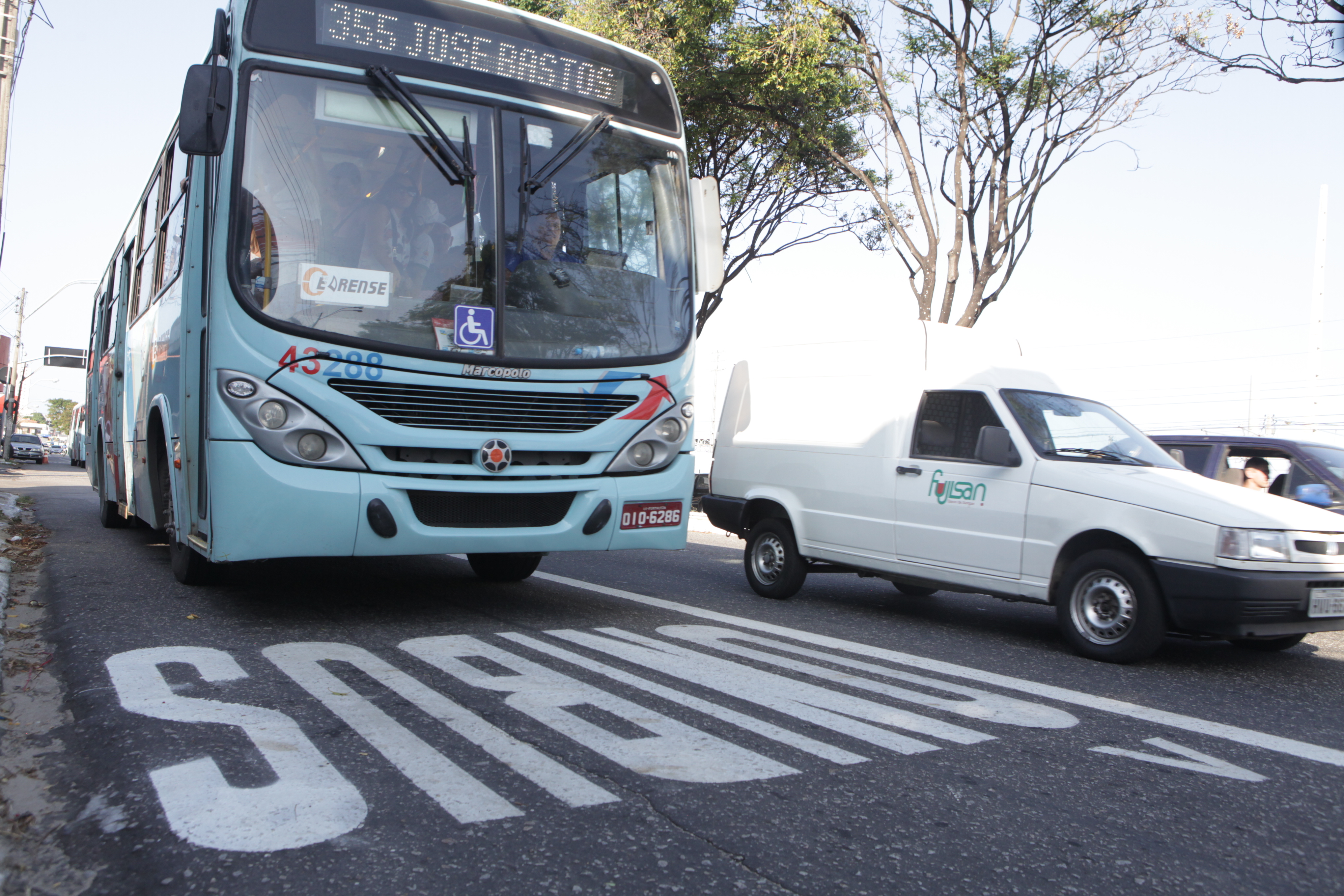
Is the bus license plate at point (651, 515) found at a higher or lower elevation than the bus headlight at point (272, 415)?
lower

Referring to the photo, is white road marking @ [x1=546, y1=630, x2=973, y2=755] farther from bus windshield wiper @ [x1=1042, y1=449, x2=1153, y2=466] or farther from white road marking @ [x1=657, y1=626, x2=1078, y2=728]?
bus windshield wiper @ [x1=1042, y1=449, x2=1153, y2=466]

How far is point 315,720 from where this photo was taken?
392 centimetres

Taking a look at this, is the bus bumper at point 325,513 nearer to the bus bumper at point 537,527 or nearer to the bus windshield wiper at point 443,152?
the bus bumper at point 537,527

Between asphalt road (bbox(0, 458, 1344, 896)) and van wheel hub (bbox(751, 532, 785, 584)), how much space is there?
1.42 m

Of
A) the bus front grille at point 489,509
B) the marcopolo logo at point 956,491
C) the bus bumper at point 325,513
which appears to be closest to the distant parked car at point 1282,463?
the marcopolo logo at point 956,491

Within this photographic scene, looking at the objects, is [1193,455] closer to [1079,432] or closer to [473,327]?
[1079,432]

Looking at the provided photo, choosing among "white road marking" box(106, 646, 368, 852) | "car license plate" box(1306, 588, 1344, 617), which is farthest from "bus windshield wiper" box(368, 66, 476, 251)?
"car license plate" box(1306, 588, 1344, 617)

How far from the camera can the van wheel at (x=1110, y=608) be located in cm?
572

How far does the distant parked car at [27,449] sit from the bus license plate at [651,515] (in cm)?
5421

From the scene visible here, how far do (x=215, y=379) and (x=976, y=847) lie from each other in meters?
4.25

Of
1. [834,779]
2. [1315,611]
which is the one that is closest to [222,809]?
[834,779]

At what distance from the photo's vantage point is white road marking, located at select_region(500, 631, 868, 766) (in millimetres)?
3777

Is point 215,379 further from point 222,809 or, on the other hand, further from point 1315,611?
point 1315,611

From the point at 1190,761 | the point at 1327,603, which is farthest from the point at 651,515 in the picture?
the point at 1327,603
